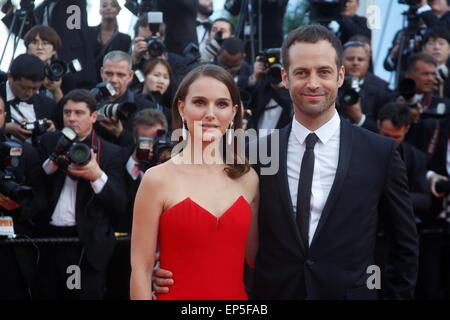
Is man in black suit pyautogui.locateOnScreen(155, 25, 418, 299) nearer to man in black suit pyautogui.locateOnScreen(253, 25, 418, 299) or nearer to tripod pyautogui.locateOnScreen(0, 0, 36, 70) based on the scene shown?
man in black suit pyautogui.locateOnScreen(253, 25, 418, 299)

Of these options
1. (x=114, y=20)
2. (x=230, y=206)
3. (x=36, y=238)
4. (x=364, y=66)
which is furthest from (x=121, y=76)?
(x=230, y=206)

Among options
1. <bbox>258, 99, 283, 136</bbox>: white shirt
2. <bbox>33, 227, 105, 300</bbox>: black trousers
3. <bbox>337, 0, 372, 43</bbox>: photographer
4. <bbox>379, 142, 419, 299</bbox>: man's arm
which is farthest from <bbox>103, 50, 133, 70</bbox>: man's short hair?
<bbox>379, 142, 419, 299</bbox>: man's arm

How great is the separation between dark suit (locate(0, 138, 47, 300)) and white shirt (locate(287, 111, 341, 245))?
2.13 metres

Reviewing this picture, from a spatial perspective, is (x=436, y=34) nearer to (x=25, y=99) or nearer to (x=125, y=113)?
(x=125, y=113)

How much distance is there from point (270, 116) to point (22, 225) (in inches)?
70.4

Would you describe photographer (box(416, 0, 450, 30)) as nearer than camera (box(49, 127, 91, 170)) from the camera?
No

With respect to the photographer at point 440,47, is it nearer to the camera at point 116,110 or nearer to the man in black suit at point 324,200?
the camera at point 116,110

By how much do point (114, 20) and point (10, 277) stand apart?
76.7 inches

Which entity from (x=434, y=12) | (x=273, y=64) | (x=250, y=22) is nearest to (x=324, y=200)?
(x=273, y=64)

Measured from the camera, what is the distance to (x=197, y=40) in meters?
6.41

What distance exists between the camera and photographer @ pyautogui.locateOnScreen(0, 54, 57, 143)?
5016mm

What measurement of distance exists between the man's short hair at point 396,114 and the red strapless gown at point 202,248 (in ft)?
8.25

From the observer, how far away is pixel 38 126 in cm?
491
